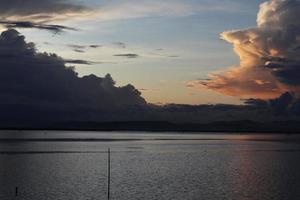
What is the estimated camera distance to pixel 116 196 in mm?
54438

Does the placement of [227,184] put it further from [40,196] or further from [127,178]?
[40,196]

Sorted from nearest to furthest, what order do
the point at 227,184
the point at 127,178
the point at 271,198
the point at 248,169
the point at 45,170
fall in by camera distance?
the point at 271,198
the point at 227,184
the point at 127,178
the point at 45,170
the point at 248,169

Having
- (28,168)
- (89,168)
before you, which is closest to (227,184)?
(89,168)

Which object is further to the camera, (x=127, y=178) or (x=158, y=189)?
(x=127, y=178)

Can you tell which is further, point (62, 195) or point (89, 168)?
point (89, 168)

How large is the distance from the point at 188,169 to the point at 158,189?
1131 inches

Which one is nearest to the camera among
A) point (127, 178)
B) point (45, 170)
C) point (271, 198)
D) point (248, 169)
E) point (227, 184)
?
point (271, 198)

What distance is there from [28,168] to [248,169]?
41.1 m

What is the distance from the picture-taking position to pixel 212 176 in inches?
2982

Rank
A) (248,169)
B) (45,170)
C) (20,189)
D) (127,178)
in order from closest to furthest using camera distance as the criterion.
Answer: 1. (20,189)
2. (127,178)
3. (45,170)
4. (248,169)

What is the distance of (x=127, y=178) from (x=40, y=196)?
66.7ft

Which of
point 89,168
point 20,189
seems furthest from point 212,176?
point 20,189

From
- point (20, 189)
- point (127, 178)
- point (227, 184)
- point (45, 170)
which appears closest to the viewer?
point (20, 189)

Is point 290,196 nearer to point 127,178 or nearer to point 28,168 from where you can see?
point 127,178
